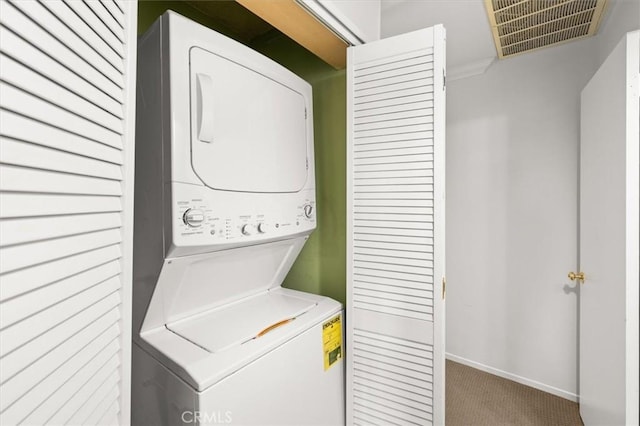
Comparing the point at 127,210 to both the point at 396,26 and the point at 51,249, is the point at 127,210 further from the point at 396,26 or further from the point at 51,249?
the point at 396,26

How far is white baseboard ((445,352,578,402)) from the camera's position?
7.52 feet

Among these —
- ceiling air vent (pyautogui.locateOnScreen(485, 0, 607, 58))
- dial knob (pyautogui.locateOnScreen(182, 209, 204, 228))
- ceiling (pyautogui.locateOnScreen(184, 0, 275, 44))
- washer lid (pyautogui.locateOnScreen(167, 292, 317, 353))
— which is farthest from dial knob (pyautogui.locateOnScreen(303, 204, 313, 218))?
ceiling air vent (pyautogui.locateOnScreen(485, 0, 607, 58))

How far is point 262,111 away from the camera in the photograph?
56.9 inches

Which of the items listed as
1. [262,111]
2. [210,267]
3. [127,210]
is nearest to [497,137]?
[262,111]

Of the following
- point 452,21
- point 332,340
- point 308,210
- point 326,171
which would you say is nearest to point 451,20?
point 452,21

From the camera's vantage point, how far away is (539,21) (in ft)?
6.23

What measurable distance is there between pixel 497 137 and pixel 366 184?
1.62 meters

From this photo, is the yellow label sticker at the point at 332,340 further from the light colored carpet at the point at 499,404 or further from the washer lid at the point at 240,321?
the light colored carpet at the point at 499,404

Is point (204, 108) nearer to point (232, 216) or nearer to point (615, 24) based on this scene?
point (232, 216)

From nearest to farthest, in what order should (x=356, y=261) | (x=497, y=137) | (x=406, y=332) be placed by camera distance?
(x=406, y=332)
(x=356, y=261)
(x=497, y=137)

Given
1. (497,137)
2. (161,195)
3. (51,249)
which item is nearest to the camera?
(51,249)

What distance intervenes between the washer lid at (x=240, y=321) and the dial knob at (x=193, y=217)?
49 cm

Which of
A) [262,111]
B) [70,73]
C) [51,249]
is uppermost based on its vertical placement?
[262,111]

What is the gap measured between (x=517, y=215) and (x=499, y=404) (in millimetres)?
1484
